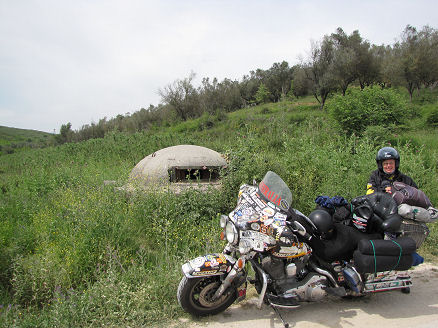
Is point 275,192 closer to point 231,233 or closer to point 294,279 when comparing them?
point 231,233

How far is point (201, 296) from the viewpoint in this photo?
3.19 m

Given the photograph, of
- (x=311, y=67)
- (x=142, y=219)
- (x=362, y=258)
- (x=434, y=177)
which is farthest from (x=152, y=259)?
(x=311, y=67)

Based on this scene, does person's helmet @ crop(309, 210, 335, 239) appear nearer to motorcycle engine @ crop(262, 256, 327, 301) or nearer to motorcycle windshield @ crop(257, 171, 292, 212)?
motorcycle windshield @ crop(257, 171, 292, 212)

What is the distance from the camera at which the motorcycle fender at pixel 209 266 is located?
9.99 ft

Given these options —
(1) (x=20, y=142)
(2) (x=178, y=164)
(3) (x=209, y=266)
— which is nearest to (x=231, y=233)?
(3) (x=209, y=266)

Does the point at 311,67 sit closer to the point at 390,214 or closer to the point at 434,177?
the point at 434,177

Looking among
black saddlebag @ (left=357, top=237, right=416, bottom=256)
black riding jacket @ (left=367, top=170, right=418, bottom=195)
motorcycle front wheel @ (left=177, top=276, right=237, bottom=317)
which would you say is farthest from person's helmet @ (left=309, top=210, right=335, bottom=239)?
black riding jacket @ (left=367, top=170, right=418, bottom=195)

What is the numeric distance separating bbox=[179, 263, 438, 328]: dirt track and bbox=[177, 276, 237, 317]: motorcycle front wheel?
0.41 feet

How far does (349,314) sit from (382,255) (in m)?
0.84

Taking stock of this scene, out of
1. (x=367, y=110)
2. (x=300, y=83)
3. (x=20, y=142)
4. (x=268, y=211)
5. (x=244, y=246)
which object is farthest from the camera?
(x=20, y=142)

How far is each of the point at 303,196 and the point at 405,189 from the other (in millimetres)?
2822

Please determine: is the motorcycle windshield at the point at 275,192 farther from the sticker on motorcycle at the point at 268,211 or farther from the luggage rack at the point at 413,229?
the luggage rack at the point at 413,229

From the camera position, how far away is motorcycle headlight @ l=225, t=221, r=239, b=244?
3.02 meters

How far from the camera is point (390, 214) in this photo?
3316 mm
